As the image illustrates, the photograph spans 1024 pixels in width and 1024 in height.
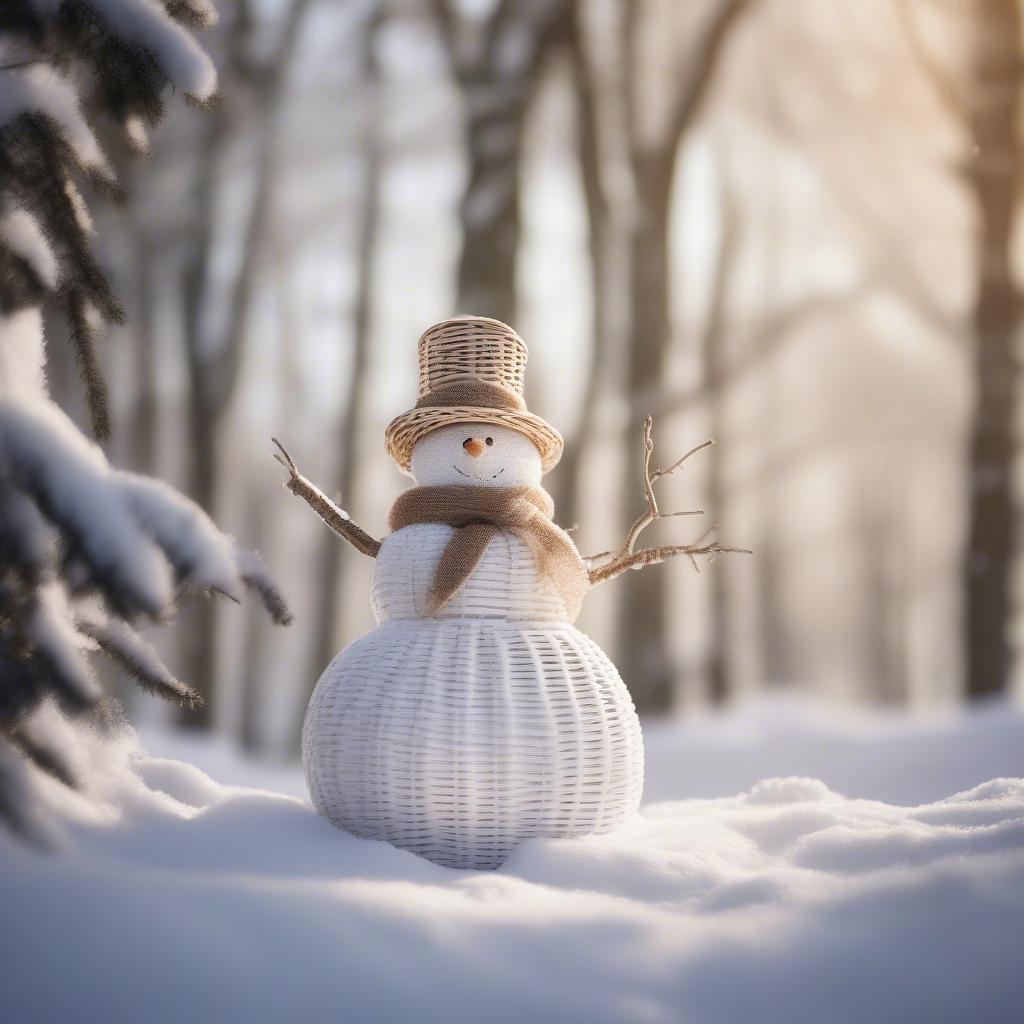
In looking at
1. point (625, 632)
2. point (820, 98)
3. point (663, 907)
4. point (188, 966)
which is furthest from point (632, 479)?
point (188, 966)

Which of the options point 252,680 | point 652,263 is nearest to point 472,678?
point 652,263

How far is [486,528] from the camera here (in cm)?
219

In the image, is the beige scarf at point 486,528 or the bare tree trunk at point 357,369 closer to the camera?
the beige scarf at point 486,528

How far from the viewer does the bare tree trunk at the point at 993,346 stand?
20.1 ft

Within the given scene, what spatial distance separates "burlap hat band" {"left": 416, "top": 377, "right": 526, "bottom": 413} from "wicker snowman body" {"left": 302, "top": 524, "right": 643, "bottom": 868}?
0.29 meters

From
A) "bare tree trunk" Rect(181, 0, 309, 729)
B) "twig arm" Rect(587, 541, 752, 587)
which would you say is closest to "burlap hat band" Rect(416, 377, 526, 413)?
"twig arm" Rect(587, 541, 752, 587)

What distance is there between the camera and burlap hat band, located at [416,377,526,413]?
89.1 inches

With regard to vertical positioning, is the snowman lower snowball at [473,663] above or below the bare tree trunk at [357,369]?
below

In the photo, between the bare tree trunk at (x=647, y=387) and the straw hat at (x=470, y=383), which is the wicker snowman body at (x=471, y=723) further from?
the bare tree trunk at (x=647, y=387)

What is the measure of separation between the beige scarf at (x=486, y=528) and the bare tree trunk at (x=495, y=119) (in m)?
4.58

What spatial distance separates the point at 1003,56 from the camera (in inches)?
254

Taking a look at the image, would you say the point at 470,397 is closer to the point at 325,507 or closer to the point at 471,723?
the point at 325,507

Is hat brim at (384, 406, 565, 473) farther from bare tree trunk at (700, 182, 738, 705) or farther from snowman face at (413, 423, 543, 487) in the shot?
bare tree trunk at (700, 182, 738, 705)

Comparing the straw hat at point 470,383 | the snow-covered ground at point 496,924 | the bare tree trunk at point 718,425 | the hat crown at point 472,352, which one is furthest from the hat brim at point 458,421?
the bare tree trunk at point 718,425
